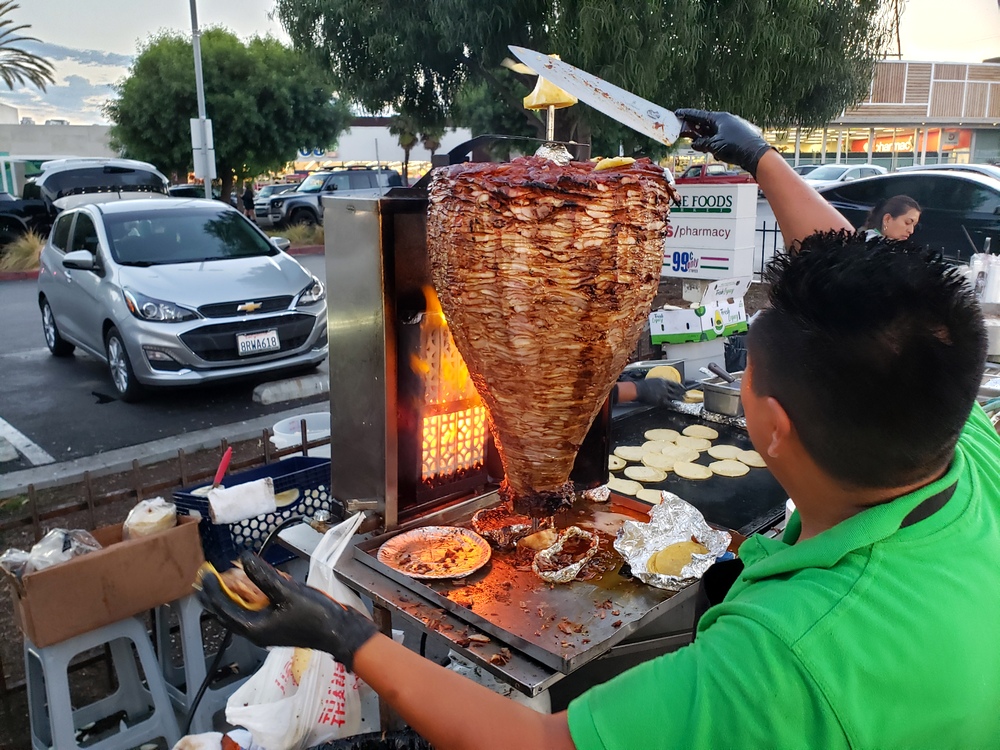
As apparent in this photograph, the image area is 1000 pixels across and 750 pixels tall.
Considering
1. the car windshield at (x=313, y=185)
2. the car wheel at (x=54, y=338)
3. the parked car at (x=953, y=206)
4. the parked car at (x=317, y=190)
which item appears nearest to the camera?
the car wheel at (x=54, y=338)

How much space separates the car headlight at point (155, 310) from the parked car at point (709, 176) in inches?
195

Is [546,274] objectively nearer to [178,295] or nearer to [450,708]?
[450,708]

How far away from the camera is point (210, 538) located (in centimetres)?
279

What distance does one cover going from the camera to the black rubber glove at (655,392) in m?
4.61

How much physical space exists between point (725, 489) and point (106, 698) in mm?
2928

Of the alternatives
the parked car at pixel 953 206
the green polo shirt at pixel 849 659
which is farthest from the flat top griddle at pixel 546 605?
the parked car at pixel 953 206

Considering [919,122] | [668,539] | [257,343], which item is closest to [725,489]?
[668,539]

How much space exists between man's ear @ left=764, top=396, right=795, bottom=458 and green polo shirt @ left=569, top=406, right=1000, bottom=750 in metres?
0.14

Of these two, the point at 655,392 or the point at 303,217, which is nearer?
the point at 655,392

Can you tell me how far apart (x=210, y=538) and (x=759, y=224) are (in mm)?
15841

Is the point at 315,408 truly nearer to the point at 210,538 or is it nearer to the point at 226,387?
the point at 226,387

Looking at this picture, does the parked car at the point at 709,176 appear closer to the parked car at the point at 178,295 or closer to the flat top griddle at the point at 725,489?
the flat top griddle at the point at 725,489

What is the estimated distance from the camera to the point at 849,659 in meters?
0.87

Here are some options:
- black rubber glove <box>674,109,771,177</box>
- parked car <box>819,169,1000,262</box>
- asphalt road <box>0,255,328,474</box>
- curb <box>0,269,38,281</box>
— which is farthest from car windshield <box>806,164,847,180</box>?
black rubber glove <box>674,109,771,177</box>
